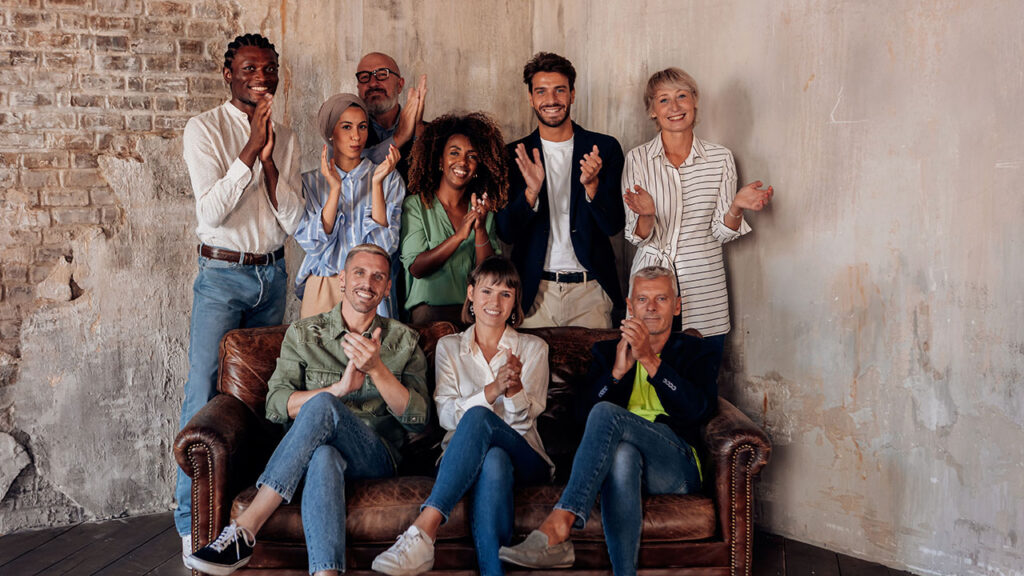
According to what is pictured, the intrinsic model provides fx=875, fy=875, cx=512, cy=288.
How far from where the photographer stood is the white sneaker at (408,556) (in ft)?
8.91

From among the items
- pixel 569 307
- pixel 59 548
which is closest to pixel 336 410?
pixel 569 307

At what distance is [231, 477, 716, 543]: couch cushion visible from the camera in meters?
2.88

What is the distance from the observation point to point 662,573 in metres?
2.93

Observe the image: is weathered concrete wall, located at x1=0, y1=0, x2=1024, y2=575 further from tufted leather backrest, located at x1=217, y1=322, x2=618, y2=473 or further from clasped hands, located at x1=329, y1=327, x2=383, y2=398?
clasped hands, located at x1=329, y1=327, x2=383, y2=398

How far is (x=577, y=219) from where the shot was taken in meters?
3.97

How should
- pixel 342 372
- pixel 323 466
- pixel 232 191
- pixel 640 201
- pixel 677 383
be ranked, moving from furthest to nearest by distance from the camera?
pixel 640 201 < pixel 232 191 < pixel 342 372 < pixel 677 383 < pixel 323 466

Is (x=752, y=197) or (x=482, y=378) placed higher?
(x=752, y=197)

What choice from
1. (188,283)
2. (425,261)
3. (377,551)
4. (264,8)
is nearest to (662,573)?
(377,551)

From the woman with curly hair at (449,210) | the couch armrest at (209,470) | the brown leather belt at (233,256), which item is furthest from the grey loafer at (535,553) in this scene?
the brown leather belt at (233,256)

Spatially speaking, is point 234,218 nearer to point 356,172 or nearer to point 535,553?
point 356,172

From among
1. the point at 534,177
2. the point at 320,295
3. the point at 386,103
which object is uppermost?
the point at 386,103

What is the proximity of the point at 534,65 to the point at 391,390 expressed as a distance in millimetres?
1727

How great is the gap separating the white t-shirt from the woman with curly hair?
0.71 ft

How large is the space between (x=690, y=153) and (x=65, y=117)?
2795mm
